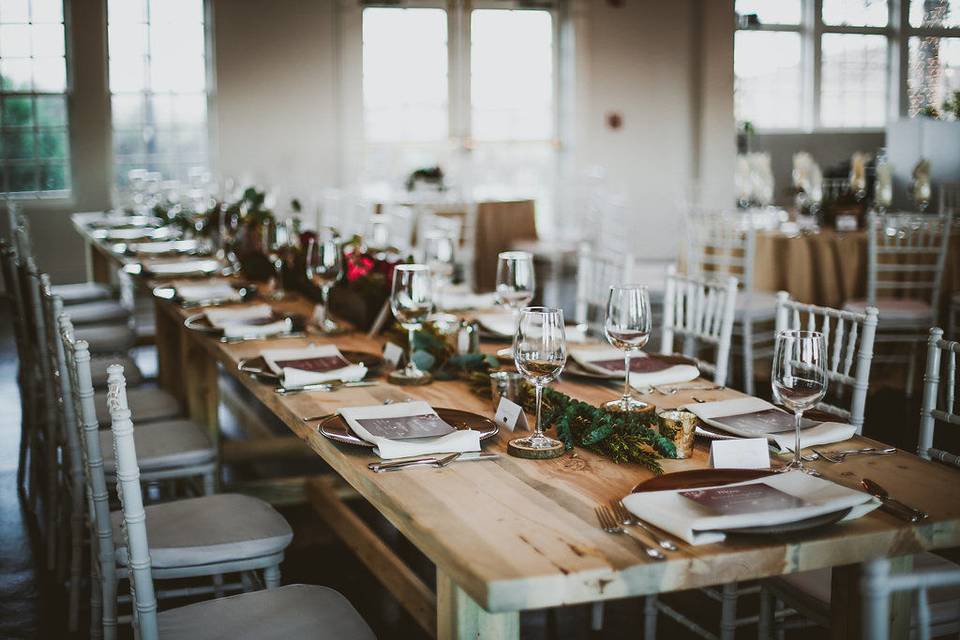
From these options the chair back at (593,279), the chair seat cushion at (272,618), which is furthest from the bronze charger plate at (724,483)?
the chair back at (593,279)

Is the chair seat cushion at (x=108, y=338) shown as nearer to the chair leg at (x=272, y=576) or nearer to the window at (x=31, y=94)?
the chair leg at (x=272, y=576)

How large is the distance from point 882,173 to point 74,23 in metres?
6.39

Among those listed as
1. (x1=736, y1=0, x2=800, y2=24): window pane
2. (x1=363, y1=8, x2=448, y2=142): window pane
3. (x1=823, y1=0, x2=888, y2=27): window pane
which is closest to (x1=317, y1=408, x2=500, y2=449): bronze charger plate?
(x1=363, y1=8, x2=448, y2=142): window pane

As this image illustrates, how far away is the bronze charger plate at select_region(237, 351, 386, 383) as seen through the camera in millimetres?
2525

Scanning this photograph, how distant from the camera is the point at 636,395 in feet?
7.77

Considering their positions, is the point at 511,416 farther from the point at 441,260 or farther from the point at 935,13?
the point at 935,13

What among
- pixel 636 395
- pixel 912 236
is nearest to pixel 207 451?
pixel 636 395

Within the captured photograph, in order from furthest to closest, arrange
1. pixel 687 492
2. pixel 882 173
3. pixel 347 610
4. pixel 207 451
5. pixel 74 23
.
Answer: pixel 74 23 < pixel 882 173 < pixel 207 451 < pixel 347 610 < pixel 687 492

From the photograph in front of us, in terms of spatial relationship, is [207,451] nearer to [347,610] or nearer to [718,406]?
[347,610]

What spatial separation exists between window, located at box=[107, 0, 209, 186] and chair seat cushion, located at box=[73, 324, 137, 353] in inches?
195

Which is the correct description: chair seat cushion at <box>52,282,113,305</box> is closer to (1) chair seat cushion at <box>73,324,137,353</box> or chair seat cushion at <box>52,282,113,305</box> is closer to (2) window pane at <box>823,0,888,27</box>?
(1) chair seat cushion at <box>73,324,137,353</box>

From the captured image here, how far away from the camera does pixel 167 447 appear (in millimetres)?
3045

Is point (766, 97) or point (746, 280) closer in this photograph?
point (746, 280)

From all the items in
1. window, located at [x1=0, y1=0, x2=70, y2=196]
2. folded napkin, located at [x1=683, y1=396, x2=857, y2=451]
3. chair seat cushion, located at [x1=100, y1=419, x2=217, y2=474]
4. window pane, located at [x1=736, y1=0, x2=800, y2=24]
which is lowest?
chair seat cushion, located at [x1=100, y1=419, x2=217, y2=474]
